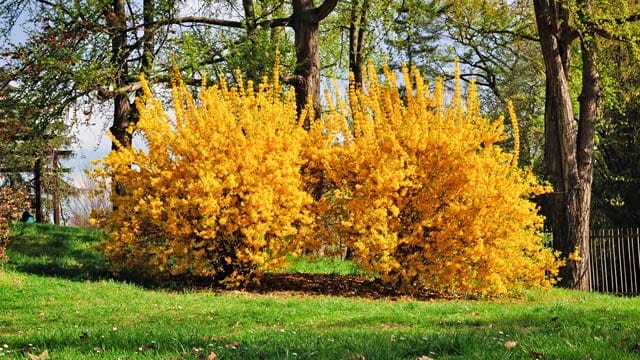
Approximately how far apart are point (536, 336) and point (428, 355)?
1155 millimetres

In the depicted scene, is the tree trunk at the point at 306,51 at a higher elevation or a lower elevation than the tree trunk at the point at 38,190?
higher

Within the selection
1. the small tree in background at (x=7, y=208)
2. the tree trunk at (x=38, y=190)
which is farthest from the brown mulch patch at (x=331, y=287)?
the tree trunk at (x=38, y=190)

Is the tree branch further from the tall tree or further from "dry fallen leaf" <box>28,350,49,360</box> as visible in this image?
"dry fallen leaf" <box>28,350,49,360</box>

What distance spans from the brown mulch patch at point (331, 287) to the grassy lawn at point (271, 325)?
68 cm

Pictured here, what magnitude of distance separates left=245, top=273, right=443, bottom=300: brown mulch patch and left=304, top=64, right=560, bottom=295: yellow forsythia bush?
0.81 ft

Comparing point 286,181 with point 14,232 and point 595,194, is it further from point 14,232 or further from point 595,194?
point 595,194

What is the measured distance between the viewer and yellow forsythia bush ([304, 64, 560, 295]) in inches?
486

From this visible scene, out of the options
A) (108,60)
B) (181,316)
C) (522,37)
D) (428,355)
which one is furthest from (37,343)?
(522,37)

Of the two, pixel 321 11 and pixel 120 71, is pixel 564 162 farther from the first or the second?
pixel 120 71

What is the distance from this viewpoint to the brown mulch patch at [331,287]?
1272 cm

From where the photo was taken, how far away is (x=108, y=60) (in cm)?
1692

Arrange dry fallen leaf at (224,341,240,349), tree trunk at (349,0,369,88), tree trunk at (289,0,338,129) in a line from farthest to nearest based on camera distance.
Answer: tree trunk at (349,0,369,88) → tree trunk at (289,0,338,129) → dry fallen leaf at (224,341,240,349)

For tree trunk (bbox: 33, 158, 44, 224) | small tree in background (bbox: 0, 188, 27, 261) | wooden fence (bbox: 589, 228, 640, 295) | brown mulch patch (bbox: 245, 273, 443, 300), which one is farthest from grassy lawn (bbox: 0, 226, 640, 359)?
tree trunk (bbox: 33, 158, 44, 224)

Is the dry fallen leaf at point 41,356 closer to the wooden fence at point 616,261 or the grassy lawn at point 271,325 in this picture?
the grassy lawn at point 271,325
